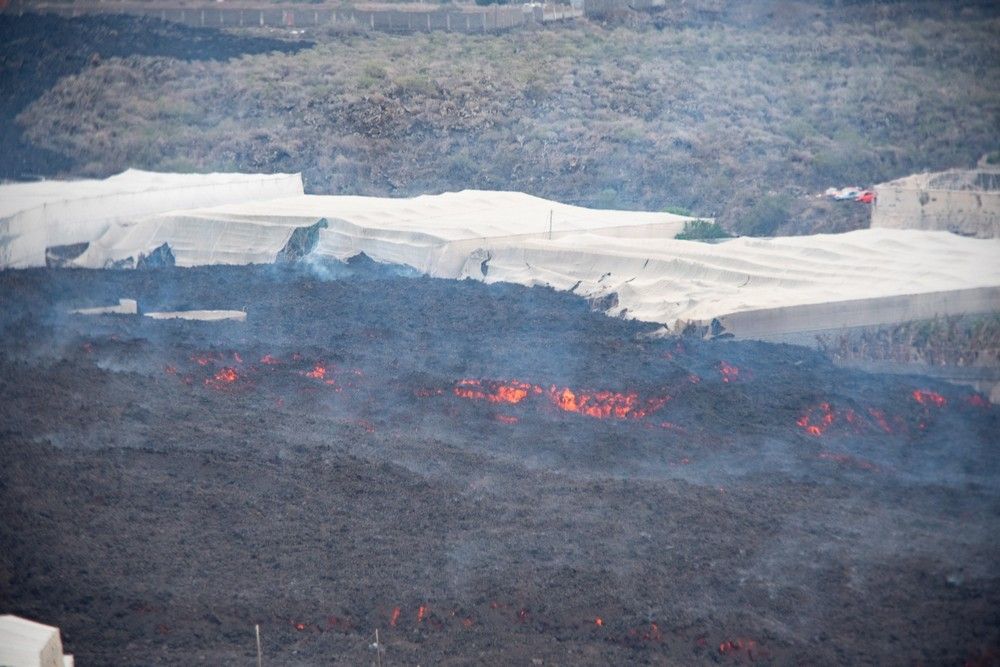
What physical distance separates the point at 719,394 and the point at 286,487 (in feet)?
14.6

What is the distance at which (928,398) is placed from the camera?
12414mm

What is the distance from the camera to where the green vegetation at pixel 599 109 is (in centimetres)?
2716

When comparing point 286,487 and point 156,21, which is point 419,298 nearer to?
point 286,487

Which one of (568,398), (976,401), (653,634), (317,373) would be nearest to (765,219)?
(976,401)

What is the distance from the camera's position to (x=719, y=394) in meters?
12.2

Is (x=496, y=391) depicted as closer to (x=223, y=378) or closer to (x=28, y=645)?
(x=223, y=378)

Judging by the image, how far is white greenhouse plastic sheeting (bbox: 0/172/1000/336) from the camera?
13.9m

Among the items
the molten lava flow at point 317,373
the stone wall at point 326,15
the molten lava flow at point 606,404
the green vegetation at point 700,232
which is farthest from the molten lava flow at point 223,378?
the stone wall at point 326,15

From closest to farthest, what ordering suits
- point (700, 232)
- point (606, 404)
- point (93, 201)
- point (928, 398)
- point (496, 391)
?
point (606, 404)
point (928, 398)
point (496, 391)
point (700, 232)
point (93, 201)

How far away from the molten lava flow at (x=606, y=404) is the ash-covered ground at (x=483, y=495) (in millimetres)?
24

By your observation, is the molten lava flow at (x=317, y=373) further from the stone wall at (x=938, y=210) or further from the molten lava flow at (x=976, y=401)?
the stone wall at (x=938, y=210)

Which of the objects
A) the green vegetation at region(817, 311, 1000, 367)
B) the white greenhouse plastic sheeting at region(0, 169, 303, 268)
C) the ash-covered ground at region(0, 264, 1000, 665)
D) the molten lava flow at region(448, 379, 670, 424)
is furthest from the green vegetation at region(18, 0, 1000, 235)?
the molten lava flow at region(448, 379, 670, 424)

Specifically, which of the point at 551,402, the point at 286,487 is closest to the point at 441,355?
the point at 551,402

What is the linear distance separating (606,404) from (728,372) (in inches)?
58.9
